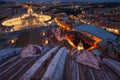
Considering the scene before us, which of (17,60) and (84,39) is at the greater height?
(17,60)

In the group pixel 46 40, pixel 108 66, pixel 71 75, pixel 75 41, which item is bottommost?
pixel 75 41

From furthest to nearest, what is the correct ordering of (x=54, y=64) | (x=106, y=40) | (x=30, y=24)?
1. (x=30, y=24)
2. (x=106, y=40)
3. (x=54, y=64)

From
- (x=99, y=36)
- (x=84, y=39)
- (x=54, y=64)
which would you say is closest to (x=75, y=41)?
(x=84, y=39)

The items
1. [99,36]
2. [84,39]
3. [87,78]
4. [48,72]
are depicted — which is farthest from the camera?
[84,39]

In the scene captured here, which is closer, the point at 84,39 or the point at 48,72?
the point at 48,72

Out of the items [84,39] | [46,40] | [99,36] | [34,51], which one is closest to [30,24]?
[46,40]

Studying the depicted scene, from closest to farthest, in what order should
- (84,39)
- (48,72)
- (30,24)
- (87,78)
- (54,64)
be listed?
(48,72)
(87,78)
(54,64)
(84,39)
(30,24)

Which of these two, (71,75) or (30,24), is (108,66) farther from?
(30,24)

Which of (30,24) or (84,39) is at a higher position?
(30,24)

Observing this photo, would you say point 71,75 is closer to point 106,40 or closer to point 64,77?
point 64,77
